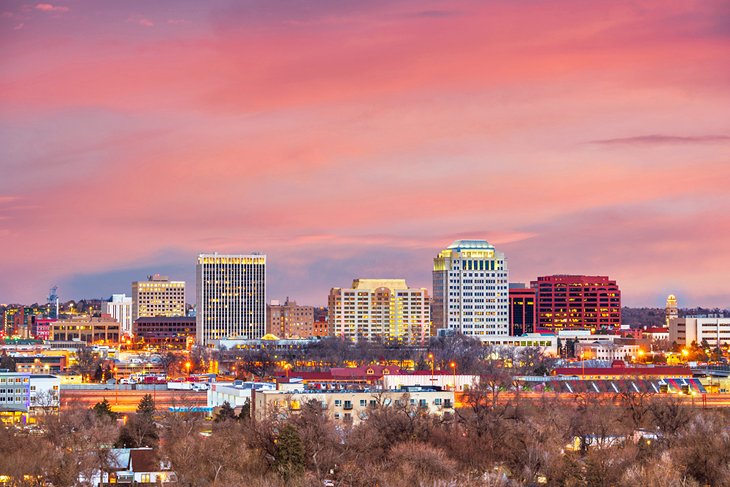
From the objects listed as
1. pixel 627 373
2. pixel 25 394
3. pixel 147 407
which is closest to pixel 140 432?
pixel 147 407

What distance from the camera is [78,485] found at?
5888 centimetres

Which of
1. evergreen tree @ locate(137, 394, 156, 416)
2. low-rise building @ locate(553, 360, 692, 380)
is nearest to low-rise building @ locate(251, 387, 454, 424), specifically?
evergreen tree @ locate(137, 394, 156, 416)

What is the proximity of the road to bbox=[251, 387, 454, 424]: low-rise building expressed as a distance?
13.2m

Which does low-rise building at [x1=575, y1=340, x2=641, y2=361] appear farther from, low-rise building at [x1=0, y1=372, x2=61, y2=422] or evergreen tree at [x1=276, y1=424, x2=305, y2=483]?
evergreen tree at [x1=276, y1=424, x2=305, y2=483]

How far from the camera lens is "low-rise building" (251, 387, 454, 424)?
283ft

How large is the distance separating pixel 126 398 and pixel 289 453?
141 feet

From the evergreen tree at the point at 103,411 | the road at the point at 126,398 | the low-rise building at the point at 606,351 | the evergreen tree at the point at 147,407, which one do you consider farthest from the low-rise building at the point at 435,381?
the low-rise building at the point at 606,351

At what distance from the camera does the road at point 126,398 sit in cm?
10419

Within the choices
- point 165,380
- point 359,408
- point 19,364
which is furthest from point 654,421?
point 19,364

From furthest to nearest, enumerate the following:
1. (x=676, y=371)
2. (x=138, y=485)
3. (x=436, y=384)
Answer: (x=676, y=371)
(x=436, y=384)
(x=138, y=485)

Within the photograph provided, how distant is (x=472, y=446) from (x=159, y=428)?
2062 cm

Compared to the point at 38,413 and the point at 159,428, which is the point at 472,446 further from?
the point at 38,413

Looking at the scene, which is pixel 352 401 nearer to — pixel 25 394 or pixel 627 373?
pixel 25 394

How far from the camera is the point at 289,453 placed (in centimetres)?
6488
